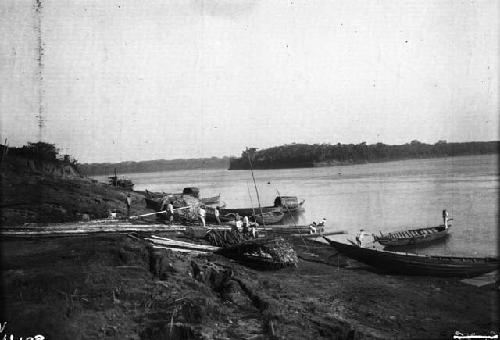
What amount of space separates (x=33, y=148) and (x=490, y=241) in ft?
112

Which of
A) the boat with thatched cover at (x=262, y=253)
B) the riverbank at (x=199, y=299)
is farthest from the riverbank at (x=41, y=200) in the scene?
the boat with thatched cover at (x=262, y=253)

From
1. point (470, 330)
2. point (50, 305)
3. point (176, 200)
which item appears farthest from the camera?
point (176, 200)

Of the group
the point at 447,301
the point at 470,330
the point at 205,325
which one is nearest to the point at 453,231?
the point at 447,301

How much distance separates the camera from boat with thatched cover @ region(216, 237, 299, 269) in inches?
563

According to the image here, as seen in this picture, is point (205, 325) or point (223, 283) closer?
point (205, 325)

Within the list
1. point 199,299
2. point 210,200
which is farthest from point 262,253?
point 210,200

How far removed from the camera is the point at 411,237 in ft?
71.4

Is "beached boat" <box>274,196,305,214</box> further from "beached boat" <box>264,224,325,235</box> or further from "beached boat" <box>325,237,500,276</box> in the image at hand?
"beached boat" <box>325,237,500,276</box>

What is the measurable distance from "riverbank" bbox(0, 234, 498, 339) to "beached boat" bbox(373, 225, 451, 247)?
24.3ft

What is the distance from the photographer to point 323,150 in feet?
468

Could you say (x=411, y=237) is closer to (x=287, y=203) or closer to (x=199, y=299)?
(x=287, y=203)

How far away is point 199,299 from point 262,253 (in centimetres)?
546

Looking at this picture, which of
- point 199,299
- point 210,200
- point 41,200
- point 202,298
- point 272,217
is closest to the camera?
point 199,299

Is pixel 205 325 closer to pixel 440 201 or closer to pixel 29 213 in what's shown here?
pixel 29 213
